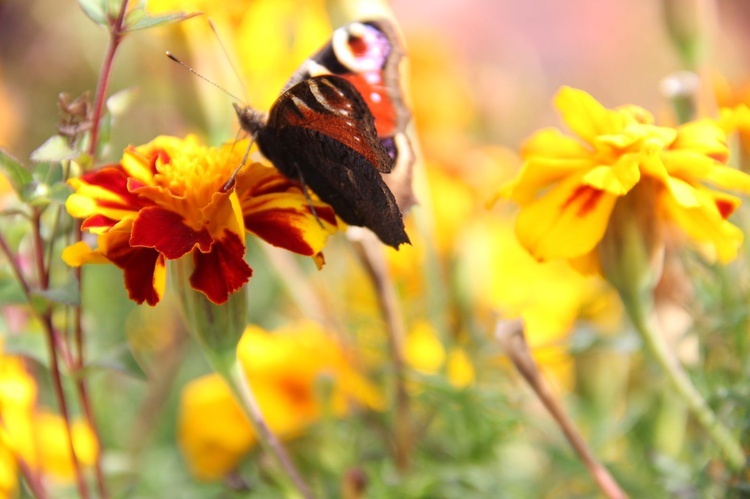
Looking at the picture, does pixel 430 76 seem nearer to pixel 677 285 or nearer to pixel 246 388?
pixel 677 285

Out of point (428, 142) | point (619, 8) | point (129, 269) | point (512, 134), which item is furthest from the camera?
point (619, 8)

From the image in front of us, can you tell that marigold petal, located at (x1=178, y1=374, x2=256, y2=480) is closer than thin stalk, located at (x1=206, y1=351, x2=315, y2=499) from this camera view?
No

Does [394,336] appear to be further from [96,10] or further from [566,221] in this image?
[96,10]

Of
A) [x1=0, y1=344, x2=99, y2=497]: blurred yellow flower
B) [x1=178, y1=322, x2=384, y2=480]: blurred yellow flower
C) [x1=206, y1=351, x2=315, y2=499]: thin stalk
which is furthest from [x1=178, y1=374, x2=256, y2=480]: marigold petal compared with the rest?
[x1=206, y1=351, x2=315, y2=499]: thin stalk

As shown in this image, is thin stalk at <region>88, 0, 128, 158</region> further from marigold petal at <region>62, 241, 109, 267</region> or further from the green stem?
the green stem

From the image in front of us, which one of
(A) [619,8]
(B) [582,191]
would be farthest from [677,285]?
(A) [619,8]

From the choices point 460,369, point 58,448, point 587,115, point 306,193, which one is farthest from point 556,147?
point 58,448
